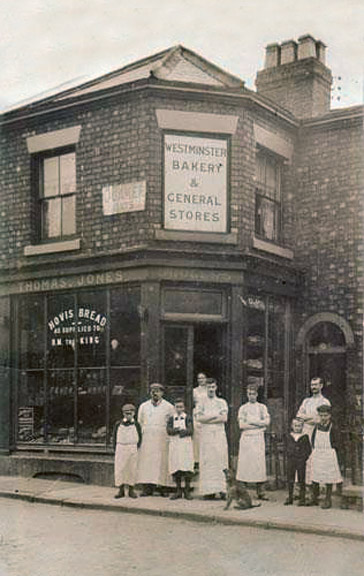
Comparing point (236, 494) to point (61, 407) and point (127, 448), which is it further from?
point (61, 407)

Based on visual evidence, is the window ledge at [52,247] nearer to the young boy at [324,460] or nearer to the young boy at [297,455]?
the young boy at [297,455]

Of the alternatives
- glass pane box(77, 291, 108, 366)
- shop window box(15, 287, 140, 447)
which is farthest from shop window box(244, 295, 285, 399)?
glass pane box(77, 291, 108, 366)

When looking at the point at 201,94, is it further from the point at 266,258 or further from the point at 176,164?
the point at 266,258

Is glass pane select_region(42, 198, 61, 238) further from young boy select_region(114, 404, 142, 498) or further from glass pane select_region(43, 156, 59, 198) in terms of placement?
young boy select_region(114, 404, 142, 498)

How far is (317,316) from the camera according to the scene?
13266 mm

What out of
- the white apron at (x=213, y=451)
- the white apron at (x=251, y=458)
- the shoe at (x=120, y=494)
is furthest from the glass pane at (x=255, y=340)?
the shoe at (x=120, y=494)

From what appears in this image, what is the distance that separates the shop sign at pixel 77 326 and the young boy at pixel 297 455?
3.59 metres

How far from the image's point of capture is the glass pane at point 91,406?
39.8ft

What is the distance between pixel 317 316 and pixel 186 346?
2723mm

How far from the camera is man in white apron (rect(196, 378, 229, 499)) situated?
34.7 feet

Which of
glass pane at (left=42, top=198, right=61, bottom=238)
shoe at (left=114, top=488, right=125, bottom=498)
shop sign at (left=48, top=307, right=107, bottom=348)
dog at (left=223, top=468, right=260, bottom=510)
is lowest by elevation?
shoe at (left=114, top=488, right=125, bottom=498)

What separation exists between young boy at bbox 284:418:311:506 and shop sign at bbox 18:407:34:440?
4761mm

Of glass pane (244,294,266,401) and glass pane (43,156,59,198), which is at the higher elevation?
glass pane (43,156,59,198)

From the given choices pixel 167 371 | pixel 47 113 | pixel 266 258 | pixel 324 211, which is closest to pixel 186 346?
pixel 167 371
